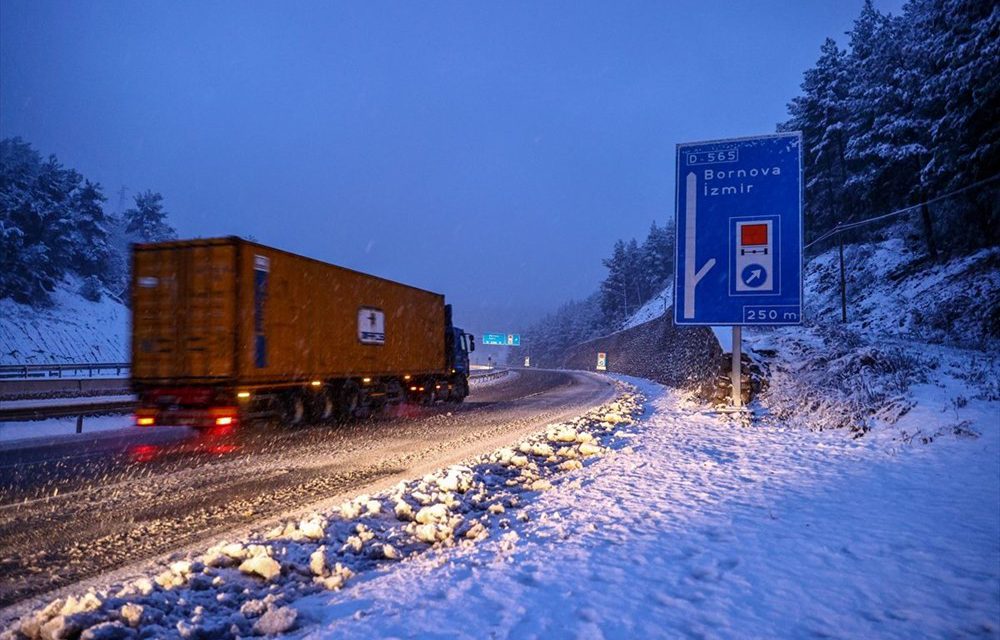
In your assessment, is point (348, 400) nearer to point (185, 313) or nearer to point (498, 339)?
point (185, 313)

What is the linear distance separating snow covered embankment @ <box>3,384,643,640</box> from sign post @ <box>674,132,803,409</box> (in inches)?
278

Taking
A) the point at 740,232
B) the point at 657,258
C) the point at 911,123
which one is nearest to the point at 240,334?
the point at 740,232

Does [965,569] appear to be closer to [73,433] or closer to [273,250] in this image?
[273,250]

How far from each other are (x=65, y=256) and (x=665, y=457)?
186ft

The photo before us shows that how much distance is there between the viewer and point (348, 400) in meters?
17.1

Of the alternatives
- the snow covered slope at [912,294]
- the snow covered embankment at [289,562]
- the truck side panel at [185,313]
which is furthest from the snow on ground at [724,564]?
the snow covered slope at [912,294]

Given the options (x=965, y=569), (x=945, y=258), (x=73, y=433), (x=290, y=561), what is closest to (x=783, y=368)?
(x=965, y=569)

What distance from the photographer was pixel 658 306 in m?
73.7

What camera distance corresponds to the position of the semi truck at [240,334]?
12.5 meters

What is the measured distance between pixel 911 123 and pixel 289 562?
121ft

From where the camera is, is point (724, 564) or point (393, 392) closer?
point (724, 564)

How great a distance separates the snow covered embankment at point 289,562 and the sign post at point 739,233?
7.07 m

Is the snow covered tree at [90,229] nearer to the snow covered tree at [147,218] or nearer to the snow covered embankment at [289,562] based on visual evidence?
the snow covered tree at [147,218]

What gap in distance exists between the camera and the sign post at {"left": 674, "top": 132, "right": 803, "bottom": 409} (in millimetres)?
13023
